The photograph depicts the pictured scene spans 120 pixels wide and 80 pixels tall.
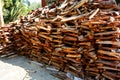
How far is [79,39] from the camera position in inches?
223

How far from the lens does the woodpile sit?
5141mm

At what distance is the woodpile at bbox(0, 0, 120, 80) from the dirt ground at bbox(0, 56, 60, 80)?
0.35 metres

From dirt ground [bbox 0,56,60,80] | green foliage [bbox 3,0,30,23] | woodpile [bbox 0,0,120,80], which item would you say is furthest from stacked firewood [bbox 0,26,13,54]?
green foliage [bbox 3,0,30,23]

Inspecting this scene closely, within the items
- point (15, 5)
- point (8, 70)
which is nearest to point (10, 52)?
point (8, 70)

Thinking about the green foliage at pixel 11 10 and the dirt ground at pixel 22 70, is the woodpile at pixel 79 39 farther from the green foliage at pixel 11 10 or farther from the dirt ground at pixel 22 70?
the green foliage at pixel 11 10

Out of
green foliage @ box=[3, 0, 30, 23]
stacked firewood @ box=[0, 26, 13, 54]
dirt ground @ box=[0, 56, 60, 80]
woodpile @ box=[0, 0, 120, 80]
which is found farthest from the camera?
green foliage @ box=[3, 0, 30, 23]

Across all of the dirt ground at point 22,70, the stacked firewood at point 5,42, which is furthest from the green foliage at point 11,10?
the dirt ground at point 22,70

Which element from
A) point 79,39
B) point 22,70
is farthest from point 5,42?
point 79,39

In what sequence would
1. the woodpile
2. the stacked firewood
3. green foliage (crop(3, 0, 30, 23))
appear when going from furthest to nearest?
1. green foliage (crop(3, 0, 30, 23))
2. the stacked firewood
3. the woodpile

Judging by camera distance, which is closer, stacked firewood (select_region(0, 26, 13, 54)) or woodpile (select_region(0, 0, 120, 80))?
woodpile (select_region(0, 0, 120, 80))

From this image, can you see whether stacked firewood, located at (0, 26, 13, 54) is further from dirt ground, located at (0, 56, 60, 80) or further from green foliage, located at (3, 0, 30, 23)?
green foliage, located at (3, 0, 30, 23)

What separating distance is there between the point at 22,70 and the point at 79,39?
2.33m

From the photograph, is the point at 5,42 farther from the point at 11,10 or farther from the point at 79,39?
the point at 11,10

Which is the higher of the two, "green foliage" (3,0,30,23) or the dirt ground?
"green foliage" (3,0,30,23)
